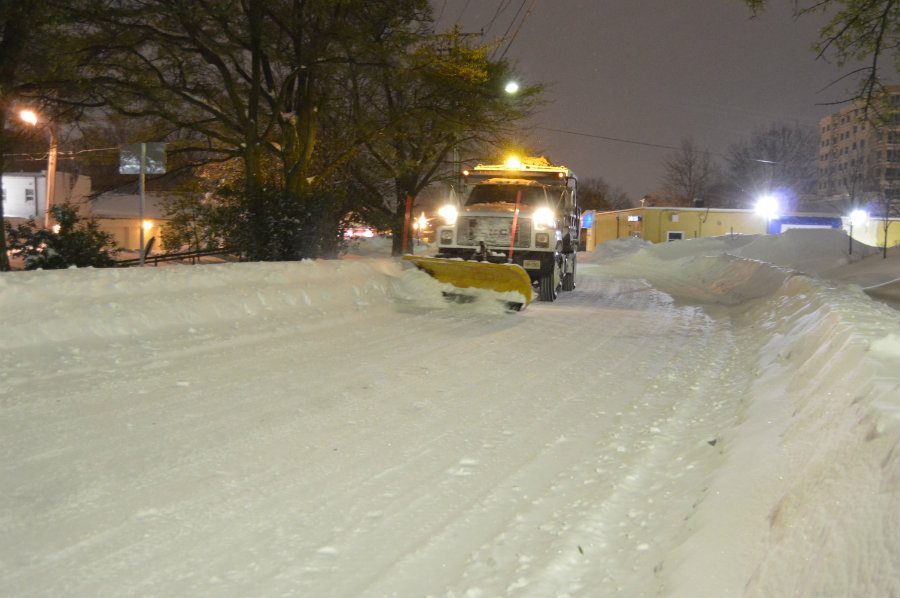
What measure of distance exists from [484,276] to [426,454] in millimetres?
9036

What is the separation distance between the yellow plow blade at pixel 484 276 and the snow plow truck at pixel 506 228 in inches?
0.8

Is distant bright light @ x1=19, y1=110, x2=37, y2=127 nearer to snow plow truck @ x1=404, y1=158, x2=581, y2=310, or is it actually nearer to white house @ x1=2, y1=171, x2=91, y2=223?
snow plow truck @ x1=404, y1=158, x2=581, y2=310

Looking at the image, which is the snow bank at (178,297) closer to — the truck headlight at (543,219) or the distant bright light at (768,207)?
the truck headlight at (543,219)

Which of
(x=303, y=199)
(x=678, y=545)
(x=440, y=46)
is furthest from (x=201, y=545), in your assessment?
(x=440, y=46)

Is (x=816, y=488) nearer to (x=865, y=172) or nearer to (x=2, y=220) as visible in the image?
(x=2, y=220)

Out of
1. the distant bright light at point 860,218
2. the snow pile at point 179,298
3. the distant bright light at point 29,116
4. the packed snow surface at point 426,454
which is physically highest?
the distant bright light at point 29,116

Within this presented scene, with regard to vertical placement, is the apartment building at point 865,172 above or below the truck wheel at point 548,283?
above

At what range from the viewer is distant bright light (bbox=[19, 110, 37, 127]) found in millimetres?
19494

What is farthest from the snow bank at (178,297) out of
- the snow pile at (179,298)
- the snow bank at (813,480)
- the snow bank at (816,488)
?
the snow bank at (816,488)

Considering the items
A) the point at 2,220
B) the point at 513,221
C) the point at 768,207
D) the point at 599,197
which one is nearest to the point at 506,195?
the point at 513,221

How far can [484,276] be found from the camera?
14.4 m

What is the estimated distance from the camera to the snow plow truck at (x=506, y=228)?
49.2 ft

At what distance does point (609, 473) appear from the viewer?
5238 millimetres

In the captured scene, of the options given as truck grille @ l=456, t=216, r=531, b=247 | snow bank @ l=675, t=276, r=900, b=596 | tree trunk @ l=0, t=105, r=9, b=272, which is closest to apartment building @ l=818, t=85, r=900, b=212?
truck grille @ l=456, t=216, r=531, b=247
